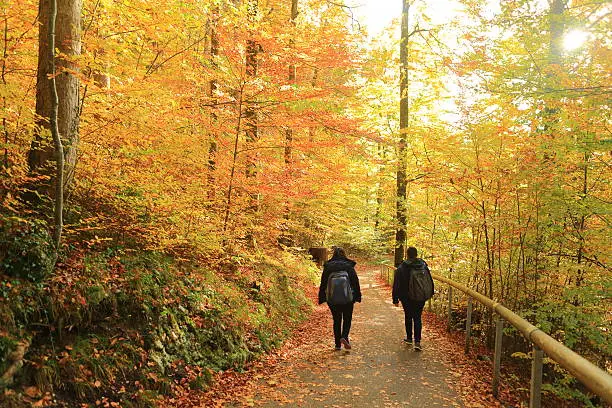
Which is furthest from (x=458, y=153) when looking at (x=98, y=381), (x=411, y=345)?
(x=98, y=381)

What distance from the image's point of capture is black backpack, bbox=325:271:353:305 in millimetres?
6996

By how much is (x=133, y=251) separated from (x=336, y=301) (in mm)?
3572

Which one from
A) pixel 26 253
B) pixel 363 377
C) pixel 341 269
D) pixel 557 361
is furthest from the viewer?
pixel 341 269

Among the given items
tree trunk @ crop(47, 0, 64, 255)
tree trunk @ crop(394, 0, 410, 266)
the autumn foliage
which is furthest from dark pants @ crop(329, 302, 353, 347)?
tree trunk @ crop(394, 0, 410, 266)

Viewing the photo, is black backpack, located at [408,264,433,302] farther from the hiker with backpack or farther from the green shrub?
the green shrub

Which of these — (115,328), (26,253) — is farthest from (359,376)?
(26,253)

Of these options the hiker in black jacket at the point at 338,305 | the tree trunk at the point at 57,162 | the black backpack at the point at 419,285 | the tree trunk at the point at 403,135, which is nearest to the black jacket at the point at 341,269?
the hiker in black jacket at the point at 338,305

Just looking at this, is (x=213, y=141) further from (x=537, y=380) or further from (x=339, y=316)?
(x=537, y=380)

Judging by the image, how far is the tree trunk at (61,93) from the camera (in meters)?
5.29

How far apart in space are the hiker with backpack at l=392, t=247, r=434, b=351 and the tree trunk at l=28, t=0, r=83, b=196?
233 inches

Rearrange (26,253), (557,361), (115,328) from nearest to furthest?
(557,361) → (26,253) → (115,328)

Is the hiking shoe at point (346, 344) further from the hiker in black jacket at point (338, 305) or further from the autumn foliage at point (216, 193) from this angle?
the autumn foliage at point (216, 193)

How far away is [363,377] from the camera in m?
5.73

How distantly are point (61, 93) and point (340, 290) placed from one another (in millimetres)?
5432
